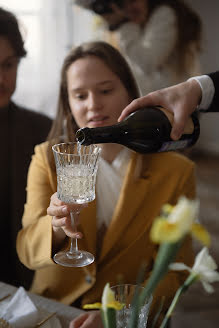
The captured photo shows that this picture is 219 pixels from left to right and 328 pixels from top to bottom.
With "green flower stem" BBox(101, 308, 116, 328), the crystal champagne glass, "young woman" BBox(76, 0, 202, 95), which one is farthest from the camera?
"young woman" BBox(76, 0, 202, 95)

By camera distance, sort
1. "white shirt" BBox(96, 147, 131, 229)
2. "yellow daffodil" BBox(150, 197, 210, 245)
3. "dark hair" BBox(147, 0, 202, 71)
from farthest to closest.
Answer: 1. "dark hair" BBox(147, 0, 202, 71)
2. "white shirt" BBox(96, 147, 131, 229)
3. "yellow daffodil" BBox(150, 197, 210, 245)

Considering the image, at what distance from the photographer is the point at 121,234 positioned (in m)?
1.01

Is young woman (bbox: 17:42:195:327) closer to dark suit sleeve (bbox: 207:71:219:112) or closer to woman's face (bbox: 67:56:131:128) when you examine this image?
woman's face (bbox: 67:56:131:128)

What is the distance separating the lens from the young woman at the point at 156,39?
1264mm

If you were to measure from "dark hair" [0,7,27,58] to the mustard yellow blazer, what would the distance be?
336 mm

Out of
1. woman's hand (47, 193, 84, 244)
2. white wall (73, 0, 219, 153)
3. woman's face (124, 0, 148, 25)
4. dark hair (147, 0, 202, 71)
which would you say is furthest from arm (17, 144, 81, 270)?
white wall (73, 0, 219, 153)

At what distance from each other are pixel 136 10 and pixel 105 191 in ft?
6.20

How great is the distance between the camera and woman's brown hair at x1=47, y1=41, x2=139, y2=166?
1.01 metres

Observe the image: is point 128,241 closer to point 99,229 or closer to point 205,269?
point 99,229

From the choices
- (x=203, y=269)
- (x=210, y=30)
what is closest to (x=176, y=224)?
(x=203, y=269)

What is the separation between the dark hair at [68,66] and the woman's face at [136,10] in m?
1.59

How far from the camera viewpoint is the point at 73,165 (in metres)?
0.68


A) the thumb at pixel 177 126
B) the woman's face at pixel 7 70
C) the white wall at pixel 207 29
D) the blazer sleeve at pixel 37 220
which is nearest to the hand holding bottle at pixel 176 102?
the thumb at pixel 177 126

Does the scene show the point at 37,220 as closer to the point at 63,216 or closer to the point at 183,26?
the point at 63,216
